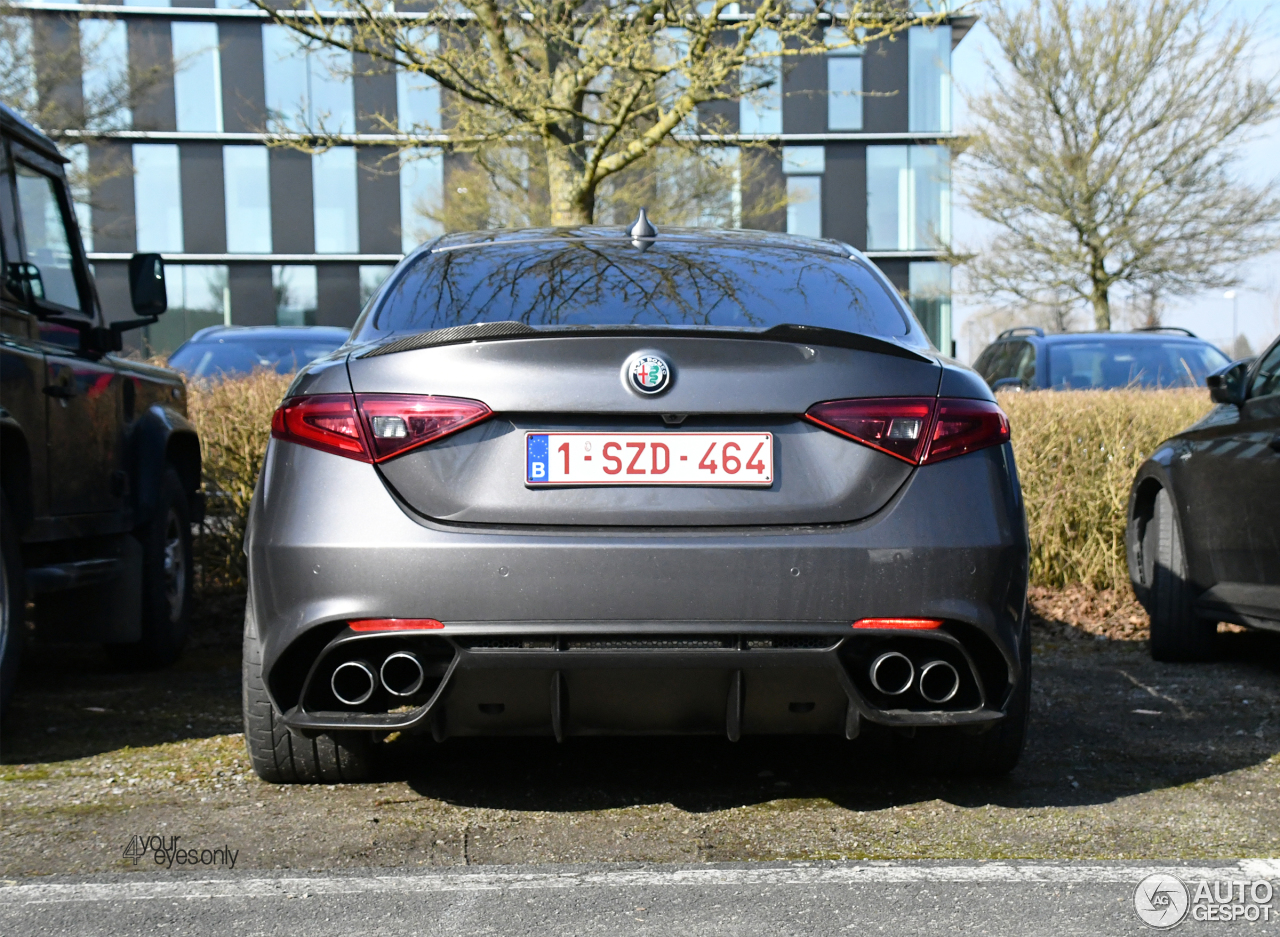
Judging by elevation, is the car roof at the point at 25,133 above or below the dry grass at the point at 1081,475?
above

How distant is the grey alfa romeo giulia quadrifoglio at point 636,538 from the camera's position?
3215mm

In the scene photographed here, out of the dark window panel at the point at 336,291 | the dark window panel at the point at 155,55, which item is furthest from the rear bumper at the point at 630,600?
the dark window panel at the point at 336,291

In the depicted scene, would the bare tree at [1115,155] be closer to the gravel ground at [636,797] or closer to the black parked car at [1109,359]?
the black parked car at [1109,359]

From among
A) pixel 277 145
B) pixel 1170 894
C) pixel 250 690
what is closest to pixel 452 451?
pixel 250 690

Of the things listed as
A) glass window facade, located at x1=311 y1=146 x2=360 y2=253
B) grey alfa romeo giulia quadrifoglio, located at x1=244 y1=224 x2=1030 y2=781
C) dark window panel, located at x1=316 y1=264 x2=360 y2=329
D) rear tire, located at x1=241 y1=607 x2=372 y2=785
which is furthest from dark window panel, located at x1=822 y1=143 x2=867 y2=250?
grey alfa romeo giulia quadrifoglio, located at x1=244 y1=224 x2=1030 y2=781

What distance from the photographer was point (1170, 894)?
301 centimetres

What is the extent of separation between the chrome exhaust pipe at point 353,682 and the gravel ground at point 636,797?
356 mm

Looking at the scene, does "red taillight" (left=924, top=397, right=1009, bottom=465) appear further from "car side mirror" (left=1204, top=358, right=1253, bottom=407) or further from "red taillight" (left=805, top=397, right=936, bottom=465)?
"car side mirror" (left=1204, top=358, right=1253, bottom=407)

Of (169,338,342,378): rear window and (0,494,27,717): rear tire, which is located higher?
(169,338,342,378): rear window

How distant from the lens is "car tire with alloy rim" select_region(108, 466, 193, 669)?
5.84m

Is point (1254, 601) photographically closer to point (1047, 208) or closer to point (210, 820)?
point (210, 820)

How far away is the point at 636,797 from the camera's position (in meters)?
3.85

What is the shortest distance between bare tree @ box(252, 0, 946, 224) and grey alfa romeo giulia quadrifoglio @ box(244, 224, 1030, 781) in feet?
30.3

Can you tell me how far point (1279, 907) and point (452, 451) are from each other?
201cm
